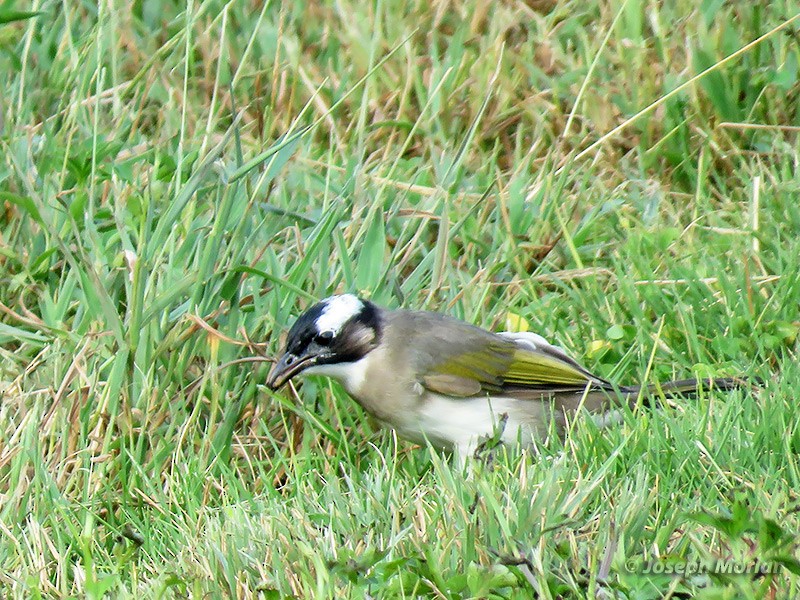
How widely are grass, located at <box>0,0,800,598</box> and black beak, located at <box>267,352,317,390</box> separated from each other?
142 mm

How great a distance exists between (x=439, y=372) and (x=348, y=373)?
0.37m

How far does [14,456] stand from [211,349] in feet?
2.67

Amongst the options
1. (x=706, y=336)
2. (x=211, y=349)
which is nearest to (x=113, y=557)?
(x=211, y=349)

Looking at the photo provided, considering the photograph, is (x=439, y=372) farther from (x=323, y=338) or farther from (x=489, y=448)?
(x=489, y=448)

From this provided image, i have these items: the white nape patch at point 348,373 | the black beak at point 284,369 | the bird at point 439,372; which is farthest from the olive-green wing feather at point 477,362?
the black beak at point 284,369

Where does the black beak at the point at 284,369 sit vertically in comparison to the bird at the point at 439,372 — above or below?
above

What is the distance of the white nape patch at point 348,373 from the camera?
5293mm

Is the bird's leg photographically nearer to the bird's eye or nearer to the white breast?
the white breast

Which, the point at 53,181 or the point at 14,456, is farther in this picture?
the point at 53,181

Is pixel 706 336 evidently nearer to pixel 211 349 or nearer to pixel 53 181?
pixel 211 349

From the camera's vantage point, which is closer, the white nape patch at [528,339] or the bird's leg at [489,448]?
the bird's leg at [489,448]

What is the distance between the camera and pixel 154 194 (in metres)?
5.27

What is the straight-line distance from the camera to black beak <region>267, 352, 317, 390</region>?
5.08 metres

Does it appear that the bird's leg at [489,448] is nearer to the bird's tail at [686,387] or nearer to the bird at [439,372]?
the bird at [439,372]
